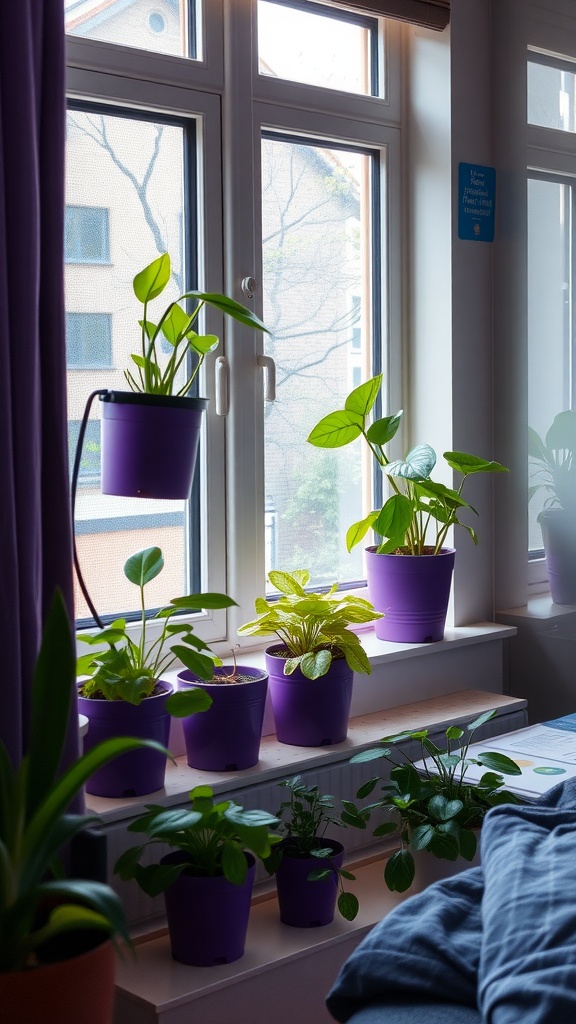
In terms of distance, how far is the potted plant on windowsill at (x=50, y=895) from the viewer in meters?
1.04

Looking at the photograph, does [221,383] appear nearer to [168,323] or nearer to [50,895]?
[168,323]

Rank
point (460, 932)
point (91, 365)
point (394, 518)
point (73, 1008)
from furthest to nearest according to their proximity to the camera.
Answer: point (394, 518) < point (91, 365) < point (460, 932) < point (73, 1008)

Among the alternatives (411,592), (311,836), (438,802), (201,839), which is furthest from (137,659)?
(411,592)

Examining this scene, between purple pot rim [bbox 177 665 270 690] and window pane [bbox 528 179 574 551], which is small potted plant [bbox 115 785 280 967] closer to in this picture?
purple pot rim [bbox 177 665 270 690]

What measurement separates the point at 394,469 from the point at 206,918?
1128 mm

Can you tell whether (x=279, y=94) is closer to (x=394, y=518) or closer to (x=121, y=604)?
(x=394, y=518)

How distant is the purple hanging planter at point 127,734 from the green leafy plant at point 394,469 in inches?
30.5

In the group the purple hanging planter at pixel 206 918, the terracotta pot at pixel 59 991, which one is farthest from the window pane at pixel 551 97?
the terracotta pot at pixel 59 991

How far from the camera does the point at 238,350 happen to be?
2584mm

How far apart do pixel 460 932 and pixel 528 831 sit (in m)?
0.22

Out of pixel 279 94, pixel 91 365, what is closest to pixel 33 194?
pixel 91 365

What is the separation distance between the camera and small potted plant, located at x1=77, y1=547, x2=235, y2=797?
1.95 meters

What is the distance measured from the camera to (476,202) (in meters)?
2.96

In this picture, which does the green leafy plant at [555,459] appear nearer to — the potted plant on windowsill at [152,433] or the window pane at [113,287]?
the window pane at [113,287]
